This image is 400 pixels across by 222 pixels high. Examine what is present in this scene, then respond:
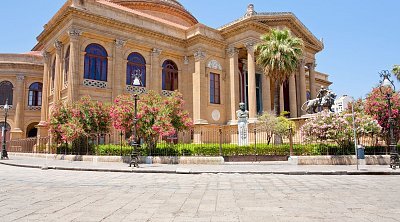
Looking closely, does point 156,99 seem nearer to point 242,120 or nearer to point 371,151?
point 242,120

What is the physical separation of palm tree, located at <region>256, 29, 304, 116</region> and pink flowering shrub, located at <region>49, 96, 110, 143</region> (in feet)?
43.8

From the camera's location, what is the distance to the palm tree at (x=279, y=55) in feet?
84.3

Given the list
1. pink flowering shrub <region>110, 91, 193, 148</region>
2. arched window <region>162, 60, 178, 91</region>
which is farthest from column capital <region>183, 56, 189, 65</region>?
pink flowering shrub <region>110, 91, 193, 148</region>

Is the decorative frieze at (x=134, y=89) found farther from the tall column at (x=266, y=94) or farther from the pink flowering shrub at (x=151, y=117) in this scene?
the tall column at (x=266, y=94)

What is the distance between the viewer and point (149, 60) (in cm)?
3138

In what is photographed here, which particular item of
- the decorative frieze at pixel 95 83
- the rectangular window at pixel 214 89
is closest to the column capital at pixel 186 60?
the rectangular window at pixel 214 89

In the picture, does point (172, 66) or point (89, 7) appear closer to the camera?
point (89, 7)

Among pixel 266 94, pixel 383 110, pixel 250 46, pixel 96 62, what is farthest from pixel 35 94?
pixel 383 110

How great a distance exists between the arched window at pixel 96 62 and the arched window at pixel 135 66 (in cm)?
232

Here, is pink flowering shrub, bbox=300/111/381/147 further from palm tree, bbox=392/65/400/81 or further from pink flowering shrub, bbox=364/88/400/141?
palm tree, bbox=392/65/400/81

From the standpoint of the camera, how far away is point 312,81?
3959cm

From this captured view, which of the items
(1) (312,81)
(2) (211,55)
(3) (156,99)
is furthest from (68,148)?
(1) (312,81)

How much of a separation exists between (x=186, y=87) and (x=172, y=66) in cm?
266

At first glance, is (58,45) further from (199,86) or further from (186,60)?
(199,86)
